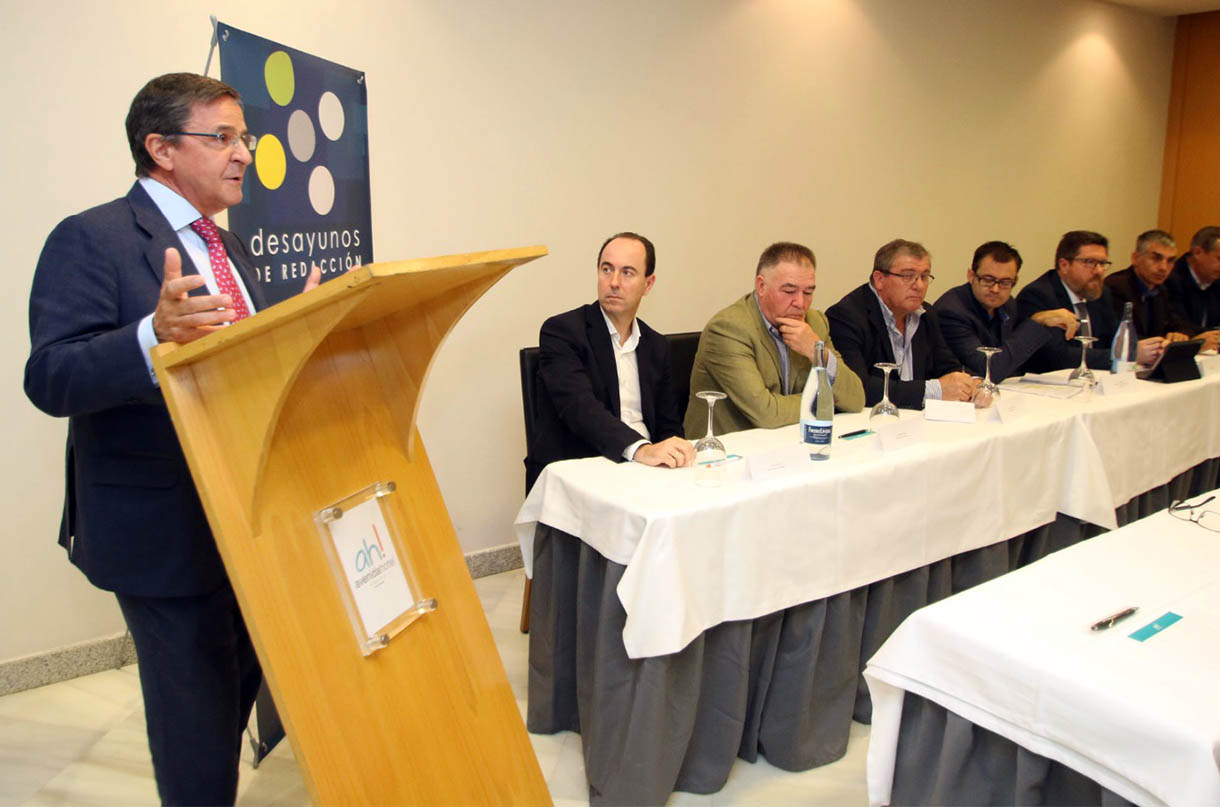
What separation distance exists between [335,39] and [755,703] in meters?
2.38

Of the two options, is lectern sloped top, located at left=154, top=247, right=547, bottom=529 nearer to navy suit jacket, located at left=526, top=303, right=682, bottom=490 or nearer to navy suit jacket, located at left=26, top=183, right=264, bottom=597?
navy suit jacket, located at left=26, top=183, right=264, bottom=597

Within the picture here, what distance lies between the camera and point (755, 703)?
6.92 feet

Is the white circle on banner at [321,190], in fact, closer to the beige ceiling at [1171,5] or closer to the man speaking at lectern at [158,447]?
the man speaking at lectern at [158,447]

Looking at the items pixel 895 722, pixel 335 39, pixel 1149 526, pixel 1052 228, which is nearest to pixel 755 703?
pixel 895 722

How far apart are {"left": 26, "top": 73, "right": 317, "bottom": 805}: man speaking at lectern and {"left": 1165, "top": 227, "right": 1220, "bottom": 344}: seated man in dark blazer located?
4.85 meters

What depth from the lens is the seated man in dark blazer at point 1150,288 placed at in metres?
4.41

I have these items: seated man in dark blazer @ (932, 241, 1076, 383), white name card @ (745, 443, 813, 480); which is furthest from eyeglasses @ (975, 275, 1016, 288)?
white name card @ (745, 443, 813, 480)

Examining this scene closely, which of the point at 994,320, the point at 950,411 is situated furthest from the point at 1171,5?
the point at 950,411

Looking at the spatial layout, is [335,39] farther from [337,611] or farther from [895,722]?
[895,722]

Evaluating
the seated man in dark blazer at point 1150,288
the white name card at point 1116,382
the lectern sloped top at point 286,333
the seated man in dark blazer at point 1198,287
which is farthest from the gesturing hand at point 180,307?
the seated man in dark blazer at point 1198,287

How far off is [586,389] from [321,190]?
87 centimetres

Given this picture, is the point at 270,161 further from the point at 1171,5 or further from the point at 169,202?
the point at 1171,5

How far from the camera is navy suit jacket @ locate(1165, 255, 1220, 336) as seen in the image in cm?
474

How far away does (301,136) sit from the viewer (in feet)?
7.30
